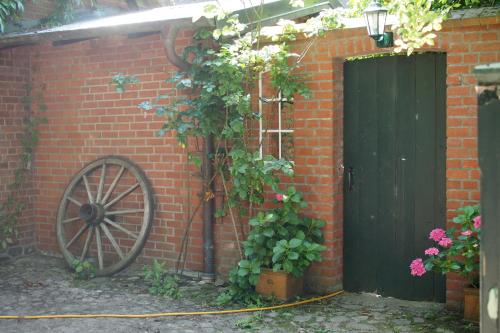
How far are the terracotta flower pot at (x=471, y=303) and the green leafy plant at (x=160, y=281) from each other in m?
2.60

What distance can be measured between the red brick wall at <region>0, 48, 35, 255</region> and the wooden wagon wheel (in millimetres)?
724

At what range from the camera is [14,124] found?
8336mm

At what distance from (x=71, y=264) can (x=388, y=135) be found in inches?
146

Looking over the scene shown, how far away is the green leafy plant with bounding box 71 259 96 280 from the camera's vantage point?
7254mm

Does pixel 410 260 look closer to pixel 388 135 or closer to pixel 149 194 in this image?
pixel 388 135

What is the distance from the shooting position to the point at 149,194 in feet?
24.1

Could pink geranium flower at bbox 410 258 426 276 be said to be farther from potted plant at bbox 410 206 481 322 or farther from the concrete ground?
the concrete ground

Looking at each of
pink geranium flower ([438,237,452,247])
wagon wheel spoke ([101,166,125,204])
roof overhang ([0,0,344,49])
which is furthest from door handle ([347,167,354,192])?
wagon wheel spoke ([101,166,125,204])

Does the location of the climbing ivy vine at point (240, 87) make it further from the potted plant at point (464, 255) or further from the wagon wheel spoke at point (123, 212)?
the potted plant at point (464, 255)

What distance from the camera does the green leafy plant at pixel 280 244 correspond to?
19.7 ft

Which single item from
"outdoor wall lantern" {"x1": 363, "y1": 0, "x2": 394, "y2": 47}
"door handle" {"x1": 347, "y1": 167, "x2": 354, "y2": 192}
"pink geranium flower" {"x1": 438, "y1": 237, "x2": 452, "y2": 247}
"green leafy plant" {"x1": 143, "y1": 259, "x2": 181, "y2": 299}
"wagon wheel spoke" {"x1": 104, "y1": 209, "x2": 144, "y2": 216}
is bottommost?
"green leafy plant" {"x1": 143, "y1": 259, "x2": 181, "y2": 299}

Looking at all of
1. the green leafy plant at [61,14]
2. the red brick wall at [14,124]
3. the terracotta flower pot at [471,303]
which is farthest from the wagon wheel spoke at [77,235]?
the terracotta flower pot at [471,303]

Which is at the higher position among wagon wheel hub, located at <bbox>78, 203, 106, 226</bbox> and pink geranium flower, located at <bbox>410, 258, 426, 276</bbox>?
wagon wheel hub, located at <bbox>78, 203, 106, 226</bbox>

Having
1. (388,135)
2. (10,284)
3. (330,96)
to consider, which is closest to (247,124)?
(330,96)
